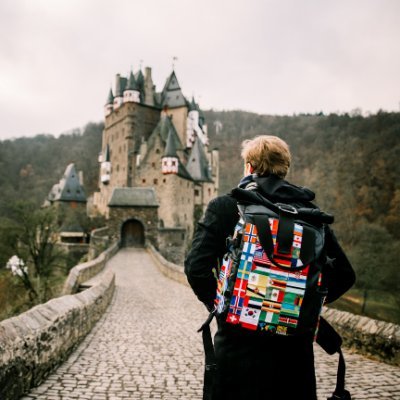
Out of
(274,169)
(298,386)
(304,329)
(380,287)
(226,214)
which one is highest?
(274,169)

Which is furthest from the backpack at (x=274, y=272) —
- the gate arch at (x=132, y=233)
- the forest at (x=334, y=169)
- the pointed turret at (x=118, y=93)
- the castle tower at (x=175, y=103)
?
the pointed turret at (x=118, y=93)

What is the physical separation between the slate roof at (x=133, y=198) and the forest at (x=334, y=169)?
29.6ft

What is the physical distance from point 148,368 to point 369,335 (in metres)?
2.77

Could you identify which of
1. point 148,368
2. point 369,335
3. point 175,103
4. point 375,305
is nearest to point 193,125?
point 175,103

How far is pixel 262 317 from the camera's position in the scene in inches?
78.7

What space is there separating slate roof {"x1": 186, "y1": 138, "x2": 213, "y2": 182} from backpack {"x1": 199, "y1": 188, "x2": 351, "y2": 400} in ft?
153

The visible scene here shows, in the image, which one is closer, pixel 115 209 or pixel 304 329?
pixel 304 329

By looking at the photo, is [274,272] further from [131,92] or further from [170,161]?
[131,92]

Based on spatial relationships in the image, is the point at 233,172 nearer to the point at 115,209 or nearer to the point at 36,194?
the point at 36,194

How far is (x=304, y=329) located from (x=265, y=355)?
0.23 meters

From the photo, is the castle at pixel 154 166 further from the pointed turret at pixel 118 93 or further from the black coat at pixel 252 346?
the black coat at pixel 252 346

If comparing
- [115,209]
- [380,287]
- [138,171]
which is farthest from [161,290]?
[138,171]

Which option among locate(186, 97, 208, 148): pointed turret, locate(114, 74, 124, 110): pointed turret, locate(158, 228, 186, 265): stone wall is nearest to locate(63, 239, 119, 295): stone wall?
locate(158, 228, 186, 265): stone wall

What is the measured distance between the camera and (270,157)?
2.26 m
